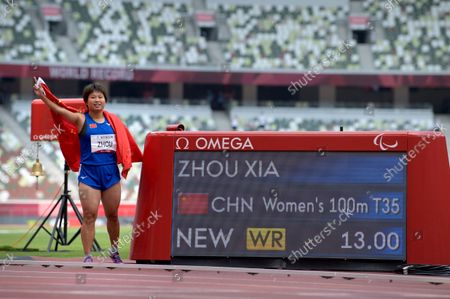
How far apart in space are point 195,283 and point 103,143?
7.43 feet

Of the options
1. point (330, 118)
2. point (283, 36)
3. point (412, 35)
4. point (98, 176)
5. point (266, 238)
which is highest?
point (412, 35)

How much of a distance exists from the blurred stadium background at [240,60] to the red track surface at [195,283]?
1243 inches

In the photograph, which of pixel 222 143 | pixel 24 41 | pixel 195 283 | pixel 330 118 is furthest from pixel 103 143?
pixel 330 118

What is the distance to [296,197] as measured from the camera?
32.9 ft

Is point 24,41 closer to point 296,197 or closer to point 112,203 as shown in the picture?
point 112,203

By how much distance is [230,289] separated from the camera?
7.86 m

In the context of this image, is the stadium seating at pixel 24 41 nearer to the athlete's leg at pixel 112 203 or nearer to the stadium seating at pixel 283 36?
the stadium seating at pixel 283 36

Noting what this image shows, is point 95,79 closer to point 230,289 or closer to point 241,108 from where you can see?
point 241,108

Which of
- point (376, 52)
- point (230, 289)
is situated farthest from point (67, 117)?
point (376, 52)

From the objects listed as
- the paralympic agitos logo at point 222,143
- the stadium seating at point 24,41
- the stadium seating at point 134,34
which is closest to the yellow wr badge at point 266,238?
the paralympic agitos logo at point 222,143

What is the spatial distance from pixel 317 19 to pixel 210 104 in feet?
19.4

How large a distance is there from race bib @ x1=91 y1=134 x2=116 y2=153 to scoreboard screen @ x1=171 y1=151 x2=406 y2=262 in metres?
0.61

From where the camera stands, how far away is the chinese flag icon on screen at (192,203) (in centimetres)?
1016

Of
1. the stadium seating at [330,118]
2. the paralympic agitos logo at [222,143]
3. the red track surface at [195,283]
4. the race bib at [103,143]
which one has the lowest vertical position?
the red track surface at [195,283]
